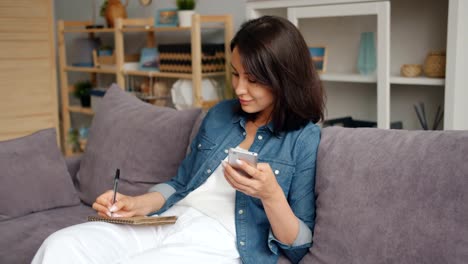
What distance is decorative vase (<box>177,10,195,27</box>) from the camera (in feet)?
10.8

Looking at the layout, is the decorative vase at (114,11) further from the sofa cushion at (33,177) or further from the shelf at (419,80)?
the shelf at (419,80)

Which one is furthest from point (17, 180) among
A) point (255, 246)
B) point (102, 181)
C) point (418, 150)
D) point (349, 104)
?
point (349, 104)

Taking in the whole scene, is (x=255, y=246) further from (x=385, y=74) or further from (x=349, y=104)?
(x=349, y=104)

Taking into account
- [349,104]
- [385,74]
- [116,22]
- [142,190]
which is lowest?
[142,190]

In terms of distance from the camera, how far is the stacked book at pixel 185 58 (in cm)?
320

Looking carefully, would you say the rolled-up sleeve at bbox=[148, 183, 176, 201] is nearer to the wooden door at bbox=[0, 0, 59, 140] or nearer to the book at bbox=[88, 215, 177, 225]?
the book at bbox=[88, 215, 177, 225]

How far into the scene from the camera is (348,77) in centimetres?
260

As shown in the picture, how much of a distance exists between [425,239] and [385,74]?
1180 millimetres

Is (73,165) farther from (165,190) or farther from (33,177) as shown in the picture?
(165,190)

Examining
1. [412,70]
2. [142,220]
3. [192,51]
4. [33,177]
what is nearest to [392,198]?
[142,220]

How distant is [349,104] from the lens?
113 inches

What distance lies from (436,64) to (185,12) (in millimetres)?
1517

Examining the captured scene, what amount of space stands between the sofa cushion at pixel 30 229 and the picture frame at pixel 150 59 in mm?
1628

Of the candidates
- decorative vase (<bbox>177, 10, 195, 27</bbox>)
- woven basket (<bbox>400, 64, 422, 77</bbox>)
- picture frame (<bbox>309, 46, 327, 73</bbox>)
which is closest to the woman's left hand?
woven basket (<bbox>400, 64, 422, 77</bbox>)
